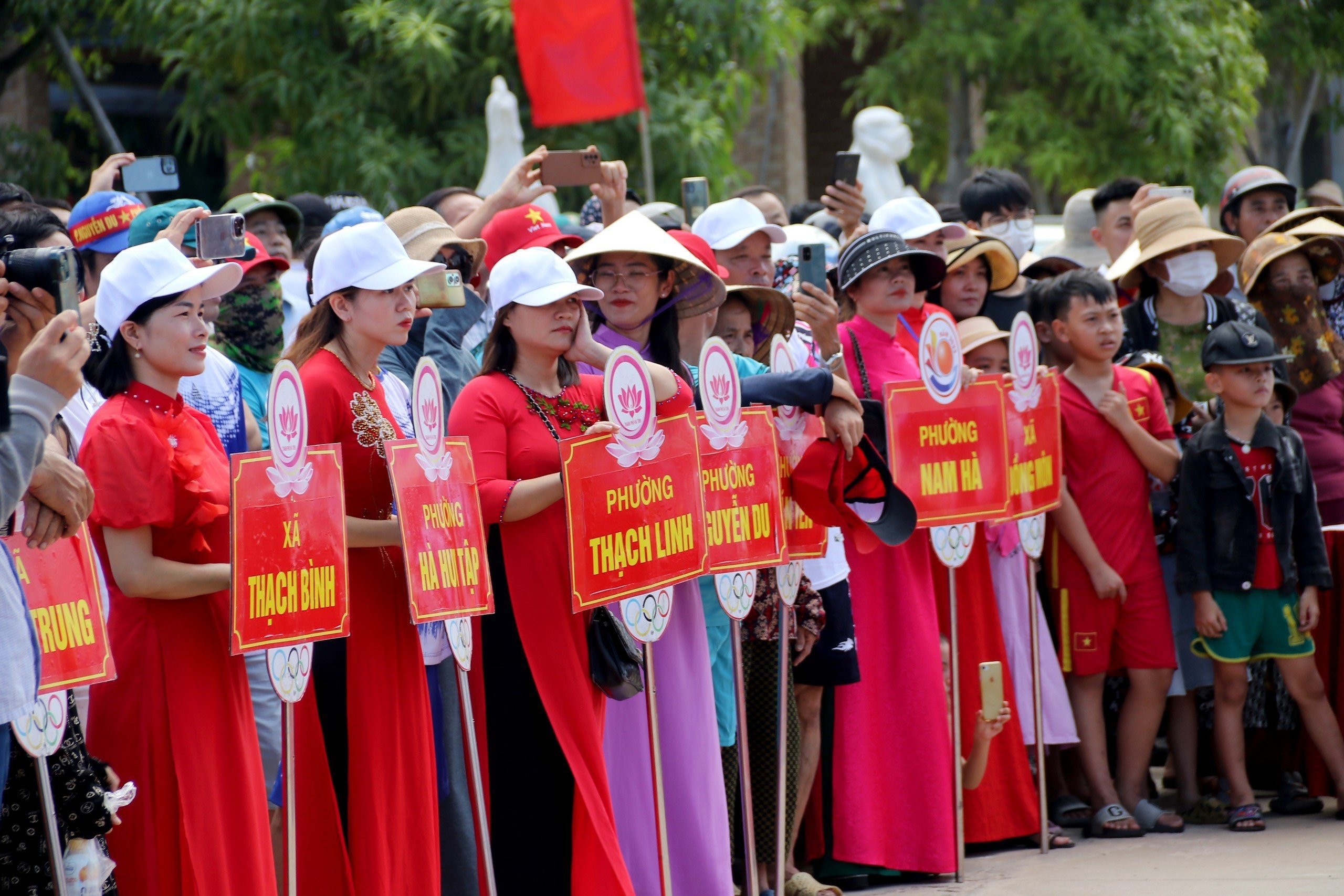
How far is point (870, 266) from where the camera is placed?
5.54 m

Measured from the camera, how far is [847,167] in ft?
21.6

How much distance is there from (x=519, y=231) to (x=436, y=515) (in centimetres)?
208

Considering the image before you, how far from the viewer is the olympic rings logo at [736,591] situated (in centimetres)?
461

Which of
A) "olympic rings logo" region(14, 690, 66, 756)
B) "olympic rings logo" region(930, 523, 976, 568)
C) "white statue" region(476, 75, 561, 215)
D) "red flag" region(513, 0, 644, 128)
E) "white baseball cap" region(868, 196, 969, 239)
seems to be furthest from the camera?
"white statue" region(476, 75, 561, 215)

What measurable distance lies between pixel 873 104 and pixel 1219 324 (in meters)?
12.6

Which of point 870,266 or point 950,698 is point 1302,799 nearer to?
point 950,698

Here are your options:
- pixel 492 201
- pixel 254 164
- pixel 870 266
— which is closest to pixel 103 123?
pixel 254 164

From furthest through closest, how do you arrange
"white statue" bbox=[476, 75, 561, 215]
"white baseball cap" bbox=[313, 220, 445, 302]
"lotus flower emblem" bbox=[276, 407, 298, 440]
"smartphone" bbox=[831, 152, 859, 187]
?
"white statue" bbox=[476, 75, 561, 215] → "smartphone" bbox=[831, 152, 859, 187] → "white baseball cap" bbox=[313, 220, 445, 302] → "lotus flower emblem" bbox=[276, 407, 298, 440]

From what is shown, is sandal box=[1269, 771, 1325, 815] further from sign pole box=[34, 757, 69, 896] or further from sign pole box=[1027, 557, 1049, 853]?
sign pole box=[34, 757, 69, 896]

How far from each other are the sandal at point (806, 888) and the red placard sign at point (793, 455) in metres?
1.06

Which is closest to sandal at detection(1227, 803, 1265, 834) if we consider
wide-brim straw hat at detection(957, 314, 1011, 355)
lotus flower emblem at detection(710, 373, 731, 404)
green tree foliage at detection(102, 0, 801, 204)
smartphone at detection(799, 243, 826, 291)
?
wide-brim straw hat at detection(957, 314, 1011, 355)

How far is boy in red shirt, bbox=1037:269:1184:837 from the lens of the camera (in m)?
6.11

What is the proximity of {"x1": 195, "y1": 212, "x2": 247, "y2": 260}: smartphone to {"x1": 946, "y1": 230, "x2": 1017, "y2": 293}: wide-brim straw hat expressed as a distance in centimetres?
318

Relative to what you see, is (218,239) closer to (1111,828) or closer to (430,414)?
(430,414)
